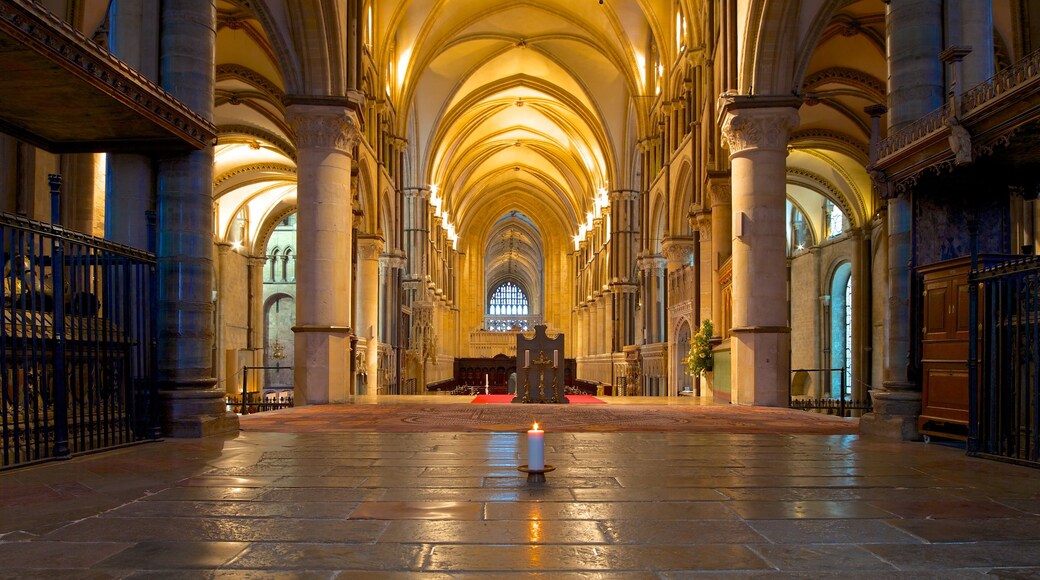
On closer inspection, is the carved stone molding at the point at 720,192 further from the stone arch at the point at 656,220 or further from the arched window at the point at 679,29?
the stone arch at the point at 656,220

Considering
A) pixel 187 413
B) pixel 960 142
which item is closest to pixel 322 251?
pixel 187 413

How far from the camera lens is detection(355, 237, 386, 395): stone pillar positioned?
970 inches

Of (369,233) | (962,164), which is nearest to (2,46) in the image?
(962,164)

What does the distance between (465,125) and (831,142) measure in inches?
835

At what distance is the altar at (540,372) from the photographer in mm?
17266

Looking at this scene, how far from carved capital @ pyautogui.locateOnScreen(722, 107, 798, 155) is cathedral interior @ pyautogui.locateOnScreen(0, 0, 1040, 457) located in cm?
6

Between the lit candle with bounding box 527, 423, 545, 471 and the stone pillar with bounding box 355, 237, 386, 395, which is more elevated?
the stone pillar with bounding box 355, 237, 386, 395

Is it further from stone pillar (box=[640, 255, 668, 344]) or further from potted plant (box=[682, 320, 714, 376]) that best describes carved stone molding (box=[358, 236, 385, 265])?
stone pillar (box=[640, 255, 668, 344])

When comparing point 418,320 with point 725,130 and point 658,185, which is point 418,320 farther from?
point 725,130

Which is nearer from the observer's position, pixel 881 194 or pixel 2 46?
pixel 2 46

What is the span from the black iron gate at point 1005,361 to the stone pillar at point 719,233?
12470 millimetres

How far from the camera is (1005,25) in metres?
16.0

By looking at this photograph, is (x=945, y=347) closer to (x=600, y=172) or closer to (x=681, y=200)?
(x=681, y=200)

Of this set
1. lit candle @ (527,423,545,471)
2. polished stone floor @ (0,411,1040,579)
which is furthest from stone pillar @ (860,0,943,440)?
lit candle @ (527,423,545,471)
